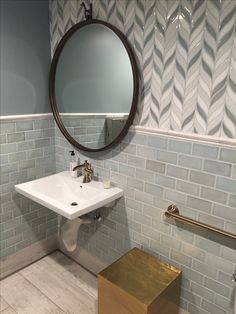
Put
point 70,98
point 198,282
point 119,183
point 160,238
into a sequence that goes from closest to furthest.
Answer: point 198,282
point 160,238
point 119,183
point 70,98

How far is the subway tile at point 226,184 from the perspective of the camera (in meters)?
1.31

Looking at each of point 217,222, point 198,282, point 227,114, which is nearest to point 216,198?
point 217,222

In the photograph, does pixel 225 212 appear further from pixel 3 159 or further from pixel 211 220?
pixel 3 159

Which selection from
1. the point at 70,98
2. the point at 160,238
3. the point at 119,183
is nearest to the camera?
the point at 160,238

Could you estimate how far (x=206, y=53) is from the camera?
129 cm

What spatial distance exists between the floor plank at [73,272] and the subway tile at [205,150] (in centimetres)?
131

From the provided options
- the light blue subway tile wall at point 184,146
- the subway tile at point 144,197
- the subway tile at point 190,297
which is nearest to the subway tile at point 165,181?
the light blue subway tile wall at point 184,146

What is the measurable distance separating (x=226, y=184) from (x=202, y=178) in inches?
5.0

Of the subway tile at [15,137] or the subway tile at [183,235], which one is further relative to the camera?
the subway tile at [15,137]

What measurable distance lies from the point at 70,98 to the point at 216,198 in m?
1.24

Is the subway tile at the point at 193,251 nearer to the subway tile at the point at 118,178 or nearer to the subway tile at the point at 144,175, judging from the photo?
the subway tile at the point at 144,175

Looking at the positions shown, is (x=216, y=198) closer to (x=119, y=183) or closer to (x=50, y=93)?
(x=119, y=183)

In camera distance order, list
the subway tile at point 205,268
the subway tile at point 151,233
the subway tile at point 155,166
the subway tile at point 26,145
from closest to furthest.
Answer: the subway tile at point 205,268
the subway tile at point 155,166
the subway tile at point 151,233
the subway tile at point 26,145

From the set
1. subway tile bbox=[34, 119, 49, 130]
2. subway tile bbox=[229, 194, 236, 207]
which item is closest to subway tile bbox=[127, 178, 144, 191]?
subway tile bbox=[229, 194, 236, 207]
